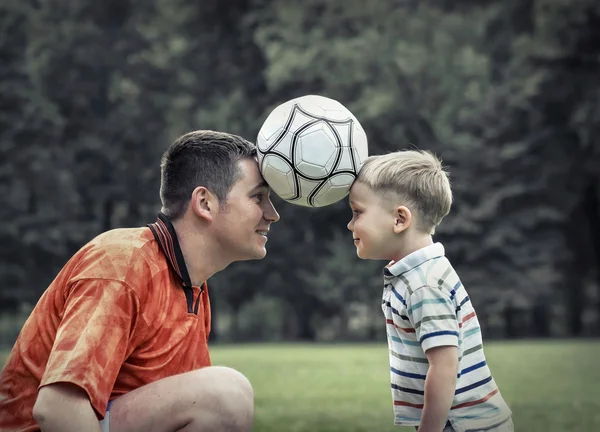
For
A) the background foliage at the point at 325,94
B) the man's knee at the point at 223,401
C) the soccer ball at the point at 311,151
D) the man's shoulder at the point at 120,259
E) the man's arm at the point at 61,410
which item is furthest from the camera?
the background foliage at the point at 325,94

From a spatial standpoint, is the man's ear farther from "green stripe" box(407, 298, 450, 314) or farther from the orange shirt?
"green stripe" box(407, 298, 450, 314)

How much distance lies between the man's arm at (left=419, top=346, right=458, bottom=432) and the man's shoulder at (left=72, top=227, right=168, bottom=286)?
3.51 ft

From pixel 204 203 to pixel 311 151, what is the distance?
1.89 ft

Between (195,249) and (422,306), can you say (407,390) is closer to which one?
(422,306)

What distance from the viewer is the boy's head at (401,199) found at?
12.2ft

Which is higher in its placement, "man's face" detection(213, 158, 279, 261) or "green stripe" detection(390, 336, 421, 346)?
"man's face" detection(213, 158, 279, 261)

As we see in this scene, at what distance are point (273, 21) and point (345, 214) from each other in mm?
8451

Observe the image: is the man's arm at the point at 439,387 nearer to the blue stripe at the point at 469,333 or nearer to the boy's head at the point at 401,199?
the blue stripe at the point at 469,333

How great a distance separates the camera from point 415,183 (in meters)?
3.72

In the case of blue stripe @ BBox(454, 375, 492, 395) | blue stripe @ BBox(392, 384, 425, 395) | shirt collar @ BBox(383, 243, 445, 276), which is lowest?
blue stripe @ BBox(392, 384, 425, 395)

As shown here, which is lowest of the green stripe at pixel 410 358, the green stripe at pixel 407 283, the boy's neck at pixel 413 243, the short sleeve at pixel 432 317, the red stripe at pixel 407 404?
the red stripe at pixel 407 404

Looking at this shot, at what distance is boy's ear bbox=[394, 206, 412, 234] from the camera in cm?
370

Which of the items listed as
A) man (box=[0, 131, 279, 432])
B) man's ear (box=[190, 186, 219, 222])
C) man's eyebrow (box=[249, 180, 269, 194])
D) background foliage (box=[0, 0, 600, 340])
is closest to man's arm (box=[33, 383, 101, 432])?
man (box=[0, 131, 279, 432])

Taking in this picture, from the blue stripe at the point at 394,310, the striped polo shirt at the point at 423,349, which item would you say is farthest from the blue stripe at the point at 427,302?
the blue stripe at the point at 394,310
